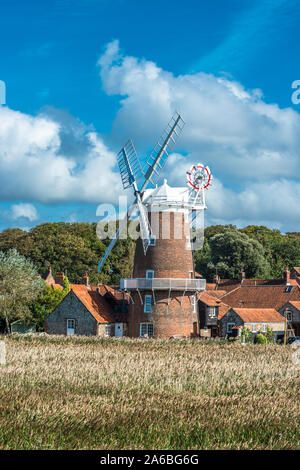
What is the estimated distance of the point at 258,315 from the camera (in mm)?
56250

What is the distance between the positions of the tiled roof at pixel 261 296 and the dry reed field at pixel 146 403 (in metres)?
33.0

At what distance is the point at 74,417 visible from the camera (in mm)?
14367

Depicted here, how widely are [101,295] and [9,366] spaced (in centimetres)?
2892

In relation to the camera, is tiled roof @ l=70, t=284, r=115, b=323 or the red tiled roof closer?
tiled roof @ l=70, t=284, r=115, b=323

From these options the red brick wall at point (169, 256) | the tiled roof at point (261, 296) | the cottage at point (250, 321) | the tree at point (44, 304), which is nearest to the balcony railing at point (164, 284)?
the red brick wall at point (169, 256)

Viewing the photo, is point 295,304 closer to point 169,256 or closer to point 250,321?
point 250,321

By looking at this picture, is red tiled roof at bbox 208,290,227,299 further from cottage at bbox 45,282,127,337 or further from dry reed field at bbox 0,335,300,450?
dry reed field at bbox 0,335,300,450

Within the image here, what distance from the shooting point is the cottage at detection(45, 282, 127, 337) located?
50031 mm

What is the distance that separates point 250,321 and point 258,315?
2020mm

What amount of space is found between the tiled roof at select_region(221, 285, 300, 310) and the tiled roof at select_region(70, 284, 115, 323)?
647 inches

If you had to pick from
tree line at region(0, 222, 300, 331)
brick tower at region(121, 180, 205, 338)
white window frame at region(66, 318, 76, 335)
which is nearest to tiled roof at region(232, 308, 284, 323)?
brick tower at region(121, 180, 205, 338)

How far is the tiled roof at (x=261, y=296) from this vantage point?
206 ft

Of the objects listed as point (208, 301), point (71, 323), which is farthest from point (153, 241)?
point (208, 301)
